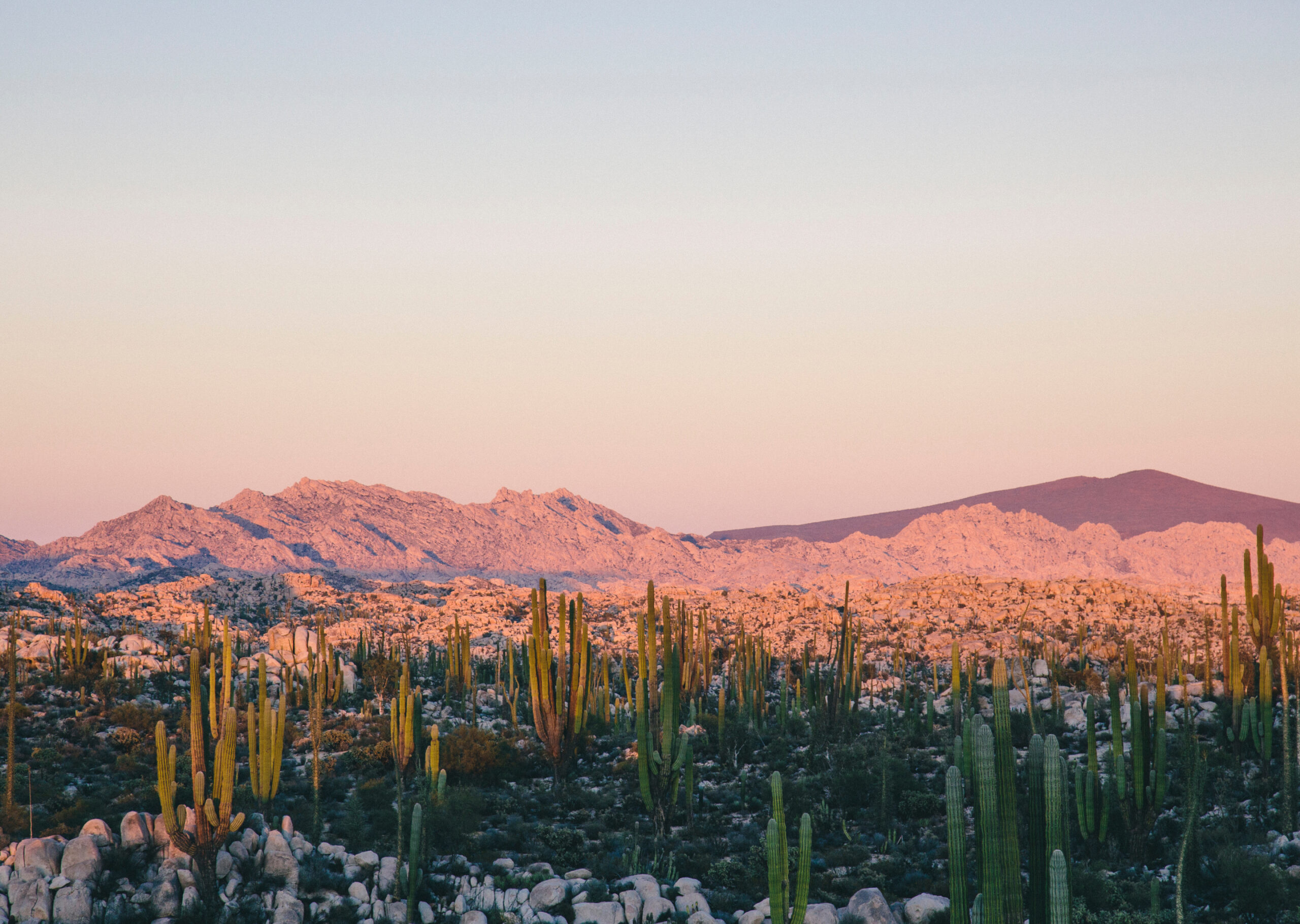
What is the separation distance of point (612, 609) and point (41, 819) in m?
34.6

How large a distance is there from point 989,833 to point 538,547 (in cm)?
10888

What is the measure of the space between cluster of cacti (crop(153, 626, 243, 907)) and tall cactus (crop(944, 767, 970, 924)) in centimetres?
760

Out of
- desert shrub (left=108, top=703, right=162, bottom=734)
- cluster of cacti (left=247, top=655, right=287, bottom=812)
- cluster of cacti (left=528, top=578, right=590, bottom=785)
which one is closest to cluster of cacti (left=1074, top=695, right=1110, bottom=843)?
cluster of cacti (left=528, top=578, right=590, bottom=785)

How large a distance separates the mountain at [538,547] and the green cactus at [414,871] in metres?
74.6

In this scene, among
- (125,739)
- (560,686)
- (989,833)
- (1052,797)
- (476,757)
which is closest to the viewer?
(989,833)

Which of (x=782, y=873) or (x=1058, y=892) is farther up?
(x=1058, y=892)

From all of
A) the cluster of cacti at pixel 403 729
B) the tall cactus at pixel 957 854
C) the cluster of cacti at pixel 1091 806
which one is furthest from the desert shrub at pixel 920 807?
the tall cactus at pixel 957 854

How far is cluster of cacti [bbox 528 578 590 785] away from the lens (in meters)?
15.1

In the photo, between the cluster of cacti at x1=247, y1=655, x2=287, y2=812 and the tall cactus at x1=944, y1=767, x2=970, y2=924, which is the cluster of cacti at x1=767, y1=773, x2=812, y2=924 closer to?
the tall cactus at x1=944, y1=767, x2=970, y2=924

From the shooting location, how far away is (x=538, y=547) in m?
113

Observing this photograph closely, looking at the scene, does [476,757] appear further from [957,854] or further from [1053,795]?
[1053,795]

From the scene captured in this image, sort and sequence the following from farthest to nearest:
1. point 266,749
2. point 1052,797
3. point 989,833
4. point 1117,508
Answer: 1. point 1117,508
2. point 266,749
3. point 1052,797
4. point 989,833

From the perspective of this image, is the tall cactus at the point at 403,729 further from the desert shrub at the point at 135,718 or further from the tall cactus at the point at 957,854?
the tall cactus at the point at 957,854

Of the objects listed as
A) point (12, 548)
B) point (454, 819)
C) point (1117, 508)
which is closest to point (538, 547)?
point (12, 548)
